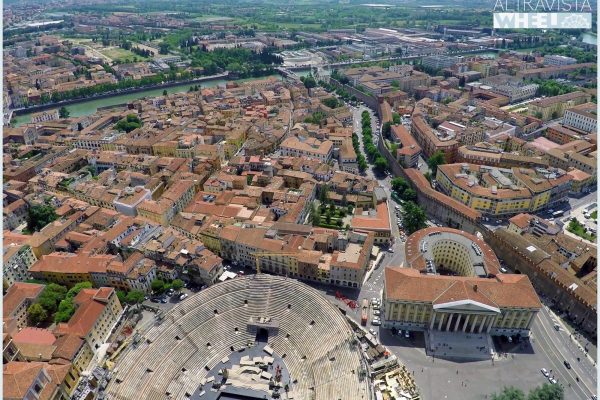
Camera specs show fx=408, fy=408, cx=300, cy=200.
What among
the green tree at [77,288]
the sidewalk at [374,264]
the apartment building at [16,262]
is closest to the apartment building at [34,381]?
the green tree at [77,288]

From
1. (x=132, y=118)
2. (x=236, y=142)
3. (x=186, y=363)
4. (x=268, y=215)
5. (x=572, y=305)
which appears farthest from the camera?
(x=132, y=118)

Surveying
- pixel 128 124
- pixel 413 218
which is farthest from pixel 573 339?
pixel 128 124

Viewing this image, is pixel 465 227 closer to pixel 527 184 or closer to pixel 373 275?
pixel 527 184

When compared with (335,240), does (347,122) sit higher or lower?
higher

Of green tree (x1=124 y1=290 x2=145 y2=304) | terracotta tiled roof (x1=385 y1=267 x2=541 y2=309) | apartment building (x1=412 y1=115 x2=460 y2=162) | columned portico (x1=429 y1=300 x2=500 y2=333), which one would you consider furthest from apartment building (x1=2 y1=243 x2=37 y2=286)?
apartment building (x1=412 y1=115 x2=460 y2=162)

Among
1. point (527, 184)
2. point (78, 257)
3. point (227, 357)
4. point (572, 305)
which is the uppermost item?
point (527, 184)

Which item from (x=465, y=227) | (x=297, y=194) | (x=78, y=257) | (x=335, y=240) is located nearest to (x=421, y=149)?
(x=465, y=227)

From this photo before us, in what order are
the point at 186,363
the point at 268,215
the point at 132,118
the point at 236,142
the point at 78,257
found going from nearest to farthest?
1. the point at 186,363
2. the point at 78,257
3. the point at 268,215
4. the point at 236,142
5. the point at 132,118

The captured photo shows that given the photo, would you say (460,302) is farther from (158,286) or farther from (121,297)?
(121,297)
